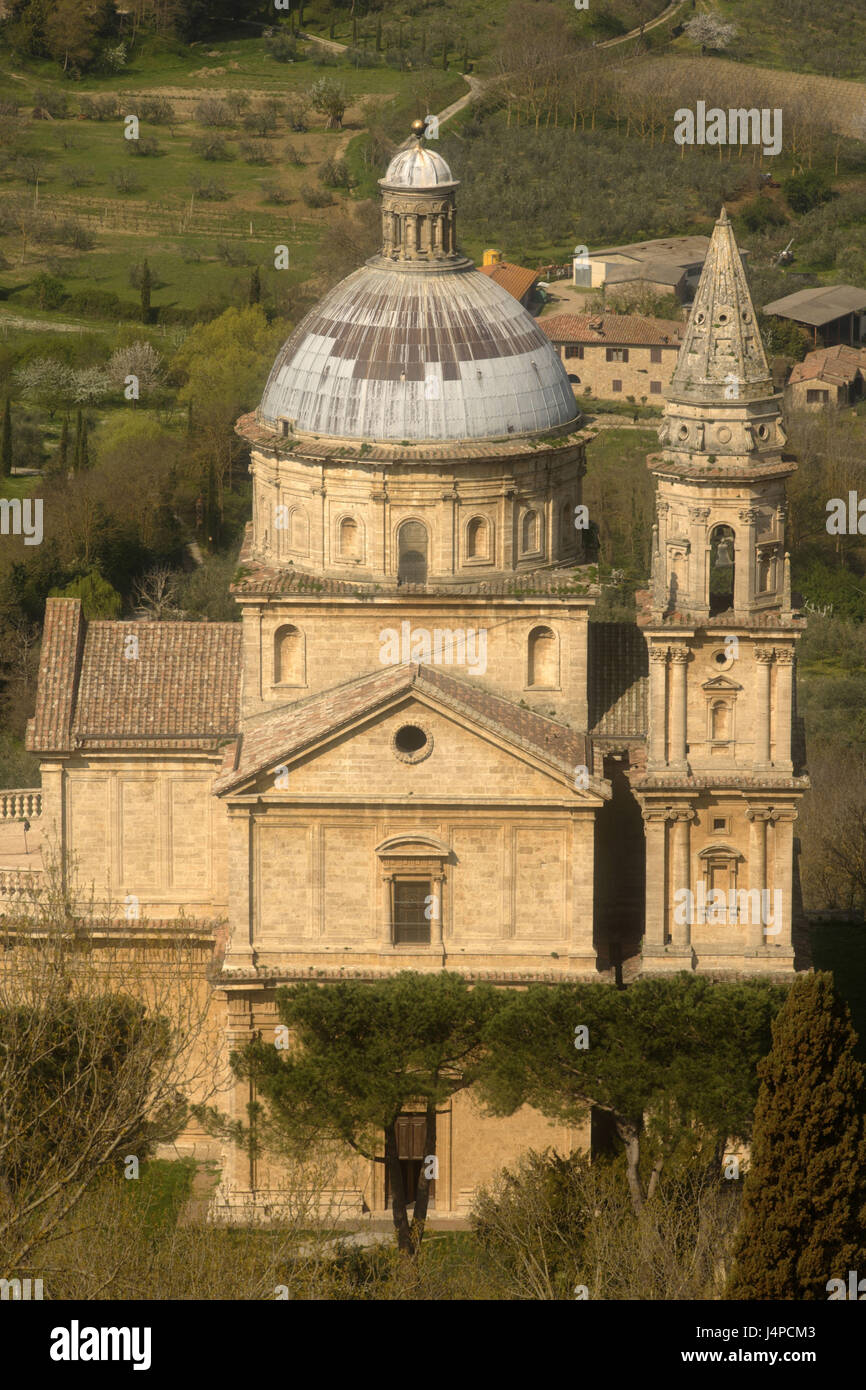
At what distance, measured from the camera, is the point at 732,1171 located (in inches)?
2044

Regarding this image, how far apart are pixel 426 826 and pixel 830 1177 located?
395 inches

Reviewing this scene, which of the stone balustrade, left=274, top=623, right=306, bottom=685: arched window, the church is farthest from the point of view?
the stone balustrade

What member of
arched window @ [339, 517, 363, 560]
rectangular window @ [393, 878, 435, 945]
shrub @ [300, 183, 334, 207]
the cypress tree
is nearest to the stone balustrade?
arched window @ [339, 517, 363, 560]

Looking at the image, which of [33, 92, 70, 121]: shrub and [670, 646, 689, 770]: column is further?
[33, 92, 70, 121]: shrub

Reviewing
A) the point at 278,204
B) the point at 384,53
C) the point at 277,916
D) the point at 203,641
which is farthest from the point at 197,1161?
the point at 384,53

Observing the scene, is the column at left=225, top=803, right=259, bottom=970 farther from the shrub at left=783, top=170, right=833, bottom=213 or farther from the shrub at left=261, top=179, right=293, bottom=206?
the shrub at left=783, top=170, right=833, bottom=213

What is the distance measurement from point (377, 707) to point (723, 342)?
860cm

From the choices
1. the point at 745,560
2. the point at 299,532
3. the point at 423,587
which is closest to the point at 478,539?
the point at 423,587

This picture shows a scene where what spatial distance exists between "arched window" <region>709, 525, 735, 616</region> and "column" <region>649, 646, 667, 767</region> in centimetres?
129

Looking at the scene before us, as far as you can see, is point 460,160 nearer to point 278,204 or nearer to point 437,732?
point 278,204

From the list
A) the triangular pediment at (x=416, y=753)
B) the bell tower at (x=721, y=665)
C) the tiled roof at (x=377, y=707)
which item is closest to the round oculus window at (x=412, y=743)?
the triangular pediment at (x=416, y=753)

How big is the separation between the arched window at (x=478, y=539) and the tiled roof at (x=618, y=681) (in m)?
2.53

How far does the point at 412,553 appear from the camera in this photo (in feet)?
174

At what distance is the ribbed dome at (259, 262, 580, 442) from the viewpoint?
5272cm
